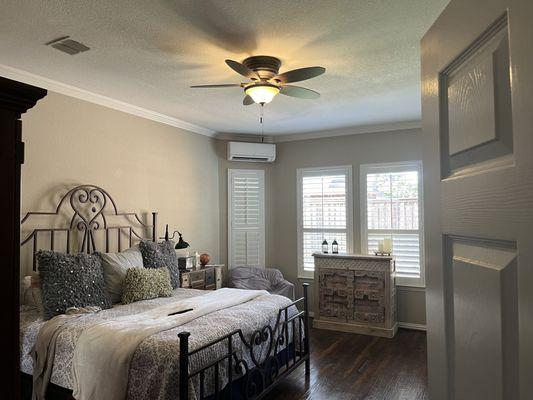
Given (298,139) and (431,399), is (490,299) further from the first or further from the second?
(298,139)

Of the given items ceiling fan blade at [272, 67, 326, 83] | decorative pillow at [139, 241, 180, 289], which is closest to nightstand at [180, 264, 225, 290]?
decorative pillow at [139, 241, 180, 289]

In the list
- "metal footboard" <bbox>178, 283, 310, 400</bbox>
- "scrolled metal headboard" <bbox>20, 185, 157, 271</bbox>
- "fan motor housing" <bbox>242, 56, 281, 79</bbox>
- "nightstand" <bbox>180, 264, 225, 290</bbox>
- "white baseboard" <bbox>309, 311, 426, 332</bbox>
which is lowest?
"white baseboard" <bbox>309, 311, 426, 332</bbox>

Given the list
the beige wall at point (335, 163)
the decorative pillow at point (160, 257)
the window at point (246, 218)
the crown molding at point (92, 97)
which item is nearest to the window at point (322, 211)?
the beige wall at point (335, 163)

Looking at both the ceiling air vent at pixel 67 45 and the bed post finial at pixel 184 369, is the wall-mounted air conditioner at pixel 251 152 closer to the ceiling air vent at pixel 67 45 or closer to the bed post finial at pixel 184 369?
the ceiling air vent at pixel 67 45

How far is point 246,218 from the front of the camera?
5.96 meters

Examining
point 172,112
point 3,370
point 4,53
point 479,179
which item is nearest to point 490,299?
point 479,179

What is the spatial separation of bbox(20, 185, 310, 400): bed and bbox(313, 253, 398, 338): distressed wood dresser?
152 cm

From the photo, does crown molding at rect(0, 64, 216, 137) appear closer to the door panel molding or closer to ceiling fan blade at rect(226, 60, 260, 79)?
ceiling fan blade at rect(226, 60, 260, 79)

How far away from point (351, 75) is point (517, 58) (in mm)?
2913

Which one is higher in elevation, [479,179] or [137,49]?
[137,49]

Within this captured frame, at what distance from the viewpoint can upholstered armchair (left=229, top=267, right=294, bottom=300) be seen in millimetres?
5336

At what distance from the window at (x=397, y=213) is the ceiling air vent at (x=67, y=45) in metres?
3.86

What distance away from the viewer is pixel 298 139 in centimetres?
594

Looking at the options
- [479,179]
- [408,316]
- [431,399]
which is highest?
[479,179]
